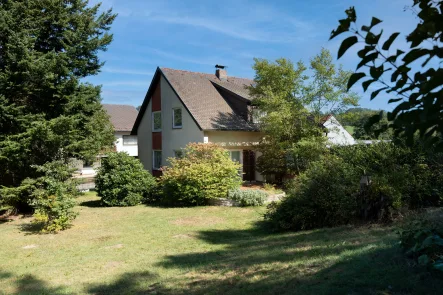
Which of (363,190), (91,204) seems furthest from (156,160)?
(363,190)

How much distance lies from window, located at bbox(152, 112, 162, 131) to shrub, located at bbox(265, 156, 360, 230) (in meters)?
16.0

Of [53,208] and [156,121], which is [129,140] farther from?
[53,208]

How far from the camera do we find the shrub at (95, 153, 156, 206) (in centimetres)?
1689

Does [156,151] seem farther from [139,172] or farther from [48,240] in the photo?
[48,240]

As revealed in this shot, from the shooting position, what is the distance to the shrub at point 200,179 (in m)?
15.8

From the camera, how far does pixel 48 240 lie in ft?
34.7

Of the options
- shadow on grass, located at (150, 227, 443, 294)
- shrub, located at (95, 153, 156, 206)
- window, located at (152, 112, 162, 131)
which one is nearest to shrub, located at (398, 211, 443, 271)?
shadow on grass, located at (150, 227, 443, 294)

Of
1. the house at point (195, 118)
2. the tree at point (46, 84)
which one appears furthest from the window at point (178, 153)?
the tree at point (46, 84)

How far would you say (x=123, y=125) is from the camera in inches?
1591

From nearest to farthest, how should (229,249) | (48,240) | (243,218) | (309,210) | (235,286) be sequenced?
(235,286), (229,249), (309,210), (48,240), (243,218)

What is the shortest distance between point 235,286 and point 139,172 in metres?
13.5

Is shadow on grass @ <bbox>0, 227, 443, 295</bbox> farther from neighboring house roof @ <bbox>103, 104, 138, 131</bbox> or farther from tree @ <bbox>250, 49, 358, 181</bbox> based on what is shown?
neighboring house roof @ <bbox>103, 104, 138, 131</bbox>

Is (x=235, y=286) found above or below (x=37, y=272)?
above

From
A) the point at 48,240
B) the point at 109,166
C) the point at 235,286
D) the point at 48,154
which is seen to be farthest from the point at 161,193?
the point at 235,286
